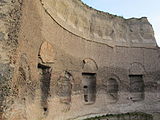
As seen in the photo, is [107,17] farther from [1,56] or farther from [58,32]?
[1,56]

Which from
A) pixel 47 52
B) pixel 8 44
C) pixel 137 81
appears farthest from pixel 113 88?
pixel 8 44

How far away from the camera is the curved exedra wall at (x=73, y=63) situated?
4.62 m

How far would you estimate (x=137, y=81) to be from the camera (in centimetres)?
1352

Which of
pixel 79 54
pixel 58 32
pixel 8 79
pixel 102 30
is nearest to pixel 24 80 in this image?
pixel 8 79

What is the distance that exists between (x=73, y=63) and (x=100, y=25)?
4.16m

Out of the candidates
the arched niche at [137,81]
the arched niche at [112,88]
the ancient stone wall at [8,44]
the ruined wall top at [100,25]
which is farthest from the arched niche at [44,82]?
the arched niche at [137,81]

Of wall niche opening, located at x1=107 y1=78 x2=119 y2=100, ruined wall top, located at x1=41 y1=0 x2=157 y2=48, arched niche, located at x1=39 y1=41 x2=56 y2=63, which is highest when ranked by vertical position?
ruined wall top, located at x1=41 y1=0 x2=157 y2=48

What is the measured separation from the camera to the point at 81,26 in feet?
37.9

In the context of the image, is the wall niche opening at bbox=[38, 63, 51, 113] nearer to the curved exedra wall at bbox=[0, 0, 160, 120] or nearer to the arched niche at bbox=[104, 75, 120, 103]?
the curved exedra wall at bbox=[0, 0, 160, 120]

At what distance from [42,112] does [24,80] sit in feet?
7.33

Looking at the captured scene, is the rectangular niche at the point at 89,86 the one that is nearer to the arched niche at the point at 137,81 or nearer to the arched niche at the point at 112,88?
the arched niche at the point at 112,88

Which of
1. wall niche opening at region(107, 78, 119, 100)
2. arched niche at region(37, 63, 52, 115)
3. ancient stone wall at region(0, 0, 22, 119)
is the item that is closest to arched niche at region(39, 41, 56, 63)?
arched niche at region(37, 63, 52, 115)

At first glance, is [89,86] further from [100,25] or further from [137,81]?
[100,25]

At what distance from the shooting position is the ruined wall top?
965 centimetres
